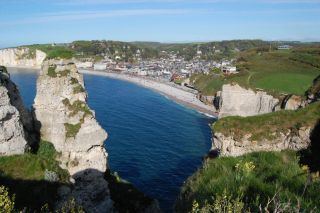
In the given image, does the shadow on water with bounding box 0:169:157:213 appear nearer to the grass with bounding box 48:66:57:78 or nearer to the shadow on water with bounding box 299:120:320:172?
the grass with bounding box 48:66:57:78

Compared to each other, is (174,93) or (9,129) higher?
(9,129)

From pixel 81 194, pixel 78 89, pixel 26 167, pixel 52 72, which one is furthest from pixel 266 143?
pixel 52 72

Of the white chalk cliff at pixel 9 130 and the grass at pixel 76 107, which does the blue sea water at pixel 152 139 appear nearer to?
the grass at pixel 76 107

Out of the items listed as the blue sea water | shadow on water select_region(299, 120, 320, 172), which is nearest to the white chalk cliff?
shadow on water select_region(299, 120, 320, 172)

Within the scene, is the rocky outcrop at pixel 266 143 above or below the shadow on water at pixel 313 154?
below

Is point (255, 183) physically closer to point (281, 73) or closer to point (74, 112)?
point (74, 112)

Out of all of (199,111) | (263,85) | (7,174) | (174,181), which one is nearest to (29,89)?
(199,111)

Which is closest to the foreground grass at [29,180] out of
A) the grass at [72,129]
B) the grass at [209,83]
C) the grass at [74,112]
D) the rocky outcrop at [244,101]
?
the grass at [72,129]
